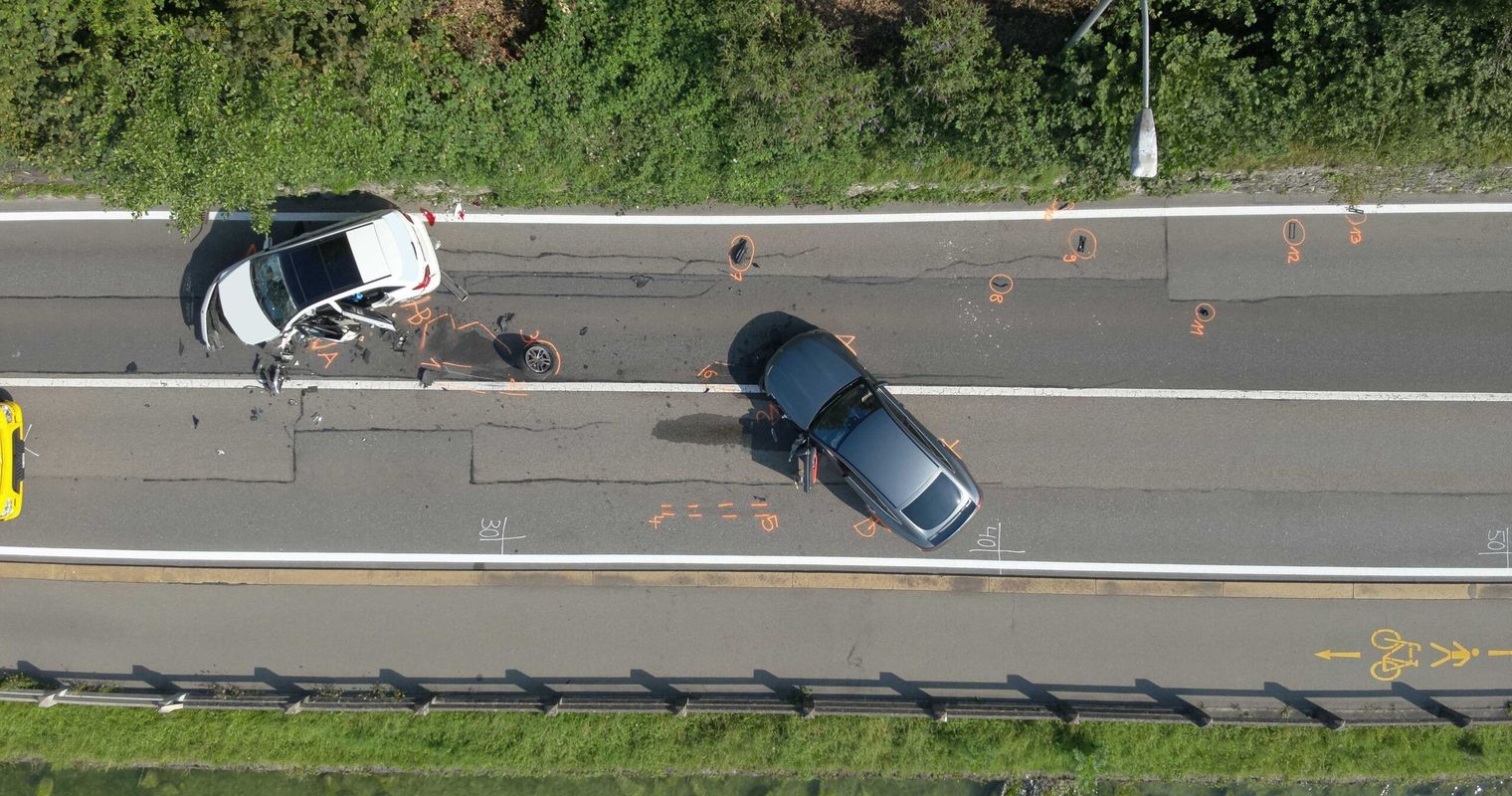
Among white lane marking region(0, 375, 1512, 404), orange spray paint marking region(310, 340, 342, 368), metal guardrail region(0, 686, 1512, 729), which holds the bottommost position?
metal guardrail region(0, 686, 1512, 729)

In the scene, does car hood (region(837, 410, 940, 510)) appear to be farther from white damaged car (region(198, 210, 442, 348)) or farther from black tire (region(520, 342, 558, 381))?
white damaged car (region(198, 210, 442, 348))

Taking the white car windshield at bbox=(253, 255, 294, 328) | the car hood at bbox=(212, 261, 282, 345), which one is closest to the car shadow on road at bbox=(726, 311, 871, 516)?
the white car windshield at bbox=(253, 255, 294, 328)

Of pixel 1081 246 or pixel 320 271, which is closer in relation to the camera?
pixel 320 271

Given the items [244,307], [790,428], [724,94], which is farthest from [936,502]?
[244,307]

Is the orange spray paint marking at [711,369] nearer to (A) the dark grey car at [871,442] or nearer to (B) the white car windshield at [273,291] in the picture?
(A) the dark grey car at [871,442]

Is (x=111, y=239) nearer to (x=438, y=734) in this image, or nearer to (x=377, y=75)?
(x=377, y=75)

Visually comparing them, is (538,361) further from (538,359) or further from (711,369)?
(711,369)
